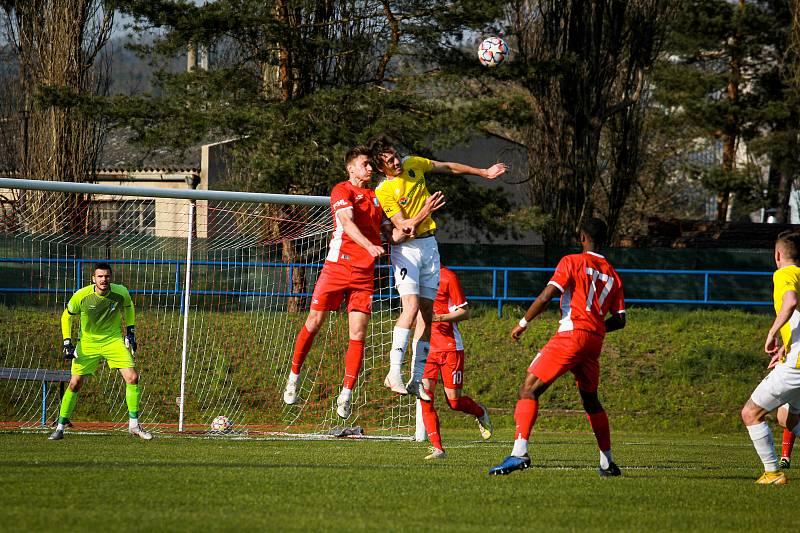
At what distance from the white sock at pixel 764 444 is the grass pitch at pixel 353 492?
27 cm

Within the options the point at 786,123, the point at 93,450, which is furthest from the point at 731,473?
the point at 786,123

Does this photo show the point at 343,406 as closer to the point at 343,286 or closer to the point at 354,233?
the point at 343,286

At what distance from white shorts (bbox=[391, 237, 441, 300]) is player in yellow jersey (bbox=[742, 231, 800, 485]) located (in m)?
2.88

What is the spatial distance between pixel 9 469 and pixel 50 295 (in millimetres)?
14606

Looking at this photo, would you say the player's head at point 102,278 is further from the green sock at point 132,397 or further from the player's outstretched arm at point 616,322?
the player's outstretched arm at point 616,322

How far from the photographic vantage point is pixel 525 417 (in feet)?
26.8

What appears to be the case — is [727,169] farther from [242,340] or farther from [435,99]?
[242,340]

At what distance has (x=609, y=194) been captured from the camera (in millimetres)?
34875

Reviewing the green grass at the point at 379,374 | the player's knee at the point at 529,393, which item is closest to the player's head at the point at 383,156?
the player's knee at the point at 529,393

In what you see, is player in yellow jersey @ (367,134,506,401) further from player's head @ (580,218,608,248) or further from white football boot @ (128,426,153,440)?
white football boot @ (128,426,153,440)

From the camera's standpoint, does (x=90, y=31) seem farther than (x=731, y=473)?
Yes

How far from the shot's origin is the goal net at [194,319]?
1669 cm

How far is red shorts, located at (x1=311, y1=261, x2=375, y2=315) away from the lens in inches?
383

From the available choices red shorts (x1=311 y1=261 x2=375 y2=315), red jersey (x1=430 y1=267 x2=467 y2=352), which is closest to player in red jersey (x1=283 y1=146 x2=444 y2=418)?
red shorts (x1=311 y1=261 x2=375 y2=315)
